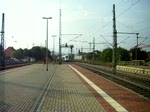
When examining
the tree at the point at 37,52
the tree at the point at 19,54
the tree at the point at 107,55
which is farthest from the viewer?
the tree at the point at 37,52

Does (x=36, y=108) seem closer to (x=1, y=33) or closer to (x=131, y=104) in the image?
(x=131, y=104)

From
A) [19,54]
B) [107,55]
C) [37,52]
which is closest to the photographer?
[107,55]

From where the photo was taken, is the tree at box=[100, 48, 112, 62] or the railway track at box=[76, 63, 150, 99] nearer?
the railway track at box=[76, 63, 150, 99]

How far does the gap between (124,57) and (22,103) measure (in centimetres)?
10842

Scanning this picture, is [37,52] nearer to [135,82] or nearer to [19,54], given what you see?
[19,54]

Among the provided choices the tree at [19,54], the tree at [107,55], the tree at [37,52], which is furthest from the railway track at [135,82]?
the tree at [37,52]

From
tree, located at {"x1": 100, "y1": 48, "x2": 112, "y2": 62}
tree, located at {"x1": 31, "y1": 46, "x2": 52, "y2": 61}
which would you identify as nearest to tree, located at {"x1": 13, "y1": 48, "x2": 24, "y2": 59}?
tree, located at {"x1": 31, "y1": 46, "x2": 52, "y2": 61}

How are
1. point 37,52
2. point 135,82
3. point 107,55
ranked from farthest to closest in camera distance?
1. point 37,52
2. point 107,55
3. point 135,82

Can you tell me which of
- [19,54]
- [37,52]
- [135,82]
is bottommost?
[135,82]

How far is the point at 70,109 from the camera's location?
11.7 meters

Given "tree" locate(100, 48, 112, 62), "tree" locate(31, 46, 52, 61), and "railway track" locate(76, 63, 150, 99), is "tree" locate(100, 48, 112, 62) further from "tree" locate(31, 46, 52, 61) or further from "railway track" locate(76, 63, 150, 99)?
"railway track" locate(76, 63, 150, 99)

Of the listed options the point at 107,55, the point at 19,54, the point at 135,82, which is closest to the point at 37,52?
the point at 19,54

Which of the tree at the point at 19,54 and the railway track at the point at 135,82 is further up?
the tree at the point at 19,54

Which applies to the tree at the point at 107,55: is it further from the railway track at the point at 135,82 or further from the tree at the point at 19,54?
the railway track at the point at 135,82
